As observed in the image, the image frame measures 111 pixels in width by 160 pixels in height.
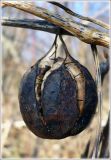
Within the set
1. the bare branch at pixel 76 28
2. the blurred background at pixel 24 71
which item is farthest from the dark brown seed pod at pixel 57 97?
the blurred background at pixel 24 71

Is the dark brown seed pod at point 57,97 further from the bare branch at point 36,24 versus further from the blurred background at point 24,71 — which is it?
the blurred background at point 24,71

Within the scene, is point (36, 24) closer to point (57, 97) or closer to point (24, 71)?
point (57, 97)

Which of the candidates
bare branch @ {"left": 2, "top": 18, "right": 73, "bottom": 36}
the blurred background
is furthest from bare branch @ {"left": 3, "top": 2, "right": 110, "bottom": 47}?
the blurred background

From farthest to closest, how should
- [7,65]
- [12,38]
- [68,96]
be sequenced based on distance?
1. [7,65]
2. [12,38]
3. [68,96]

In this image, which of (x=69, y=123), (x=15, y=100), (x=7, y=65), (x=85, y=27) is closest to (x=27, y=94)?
(x=69, y=123)

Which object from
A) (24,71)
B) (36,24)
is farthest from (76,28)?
(24,71)

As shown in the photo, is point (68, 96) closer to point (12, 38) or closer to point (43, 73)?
point (43, 73)
